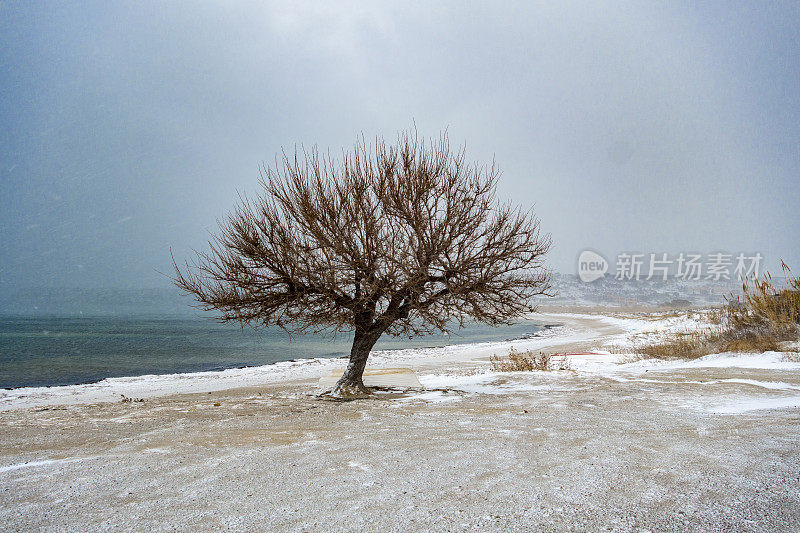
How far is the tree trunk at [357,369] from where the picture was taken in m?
11.1

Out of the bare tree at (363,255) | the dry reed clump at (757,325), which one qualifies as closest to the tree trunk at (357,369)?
the bare tree at (363,255)

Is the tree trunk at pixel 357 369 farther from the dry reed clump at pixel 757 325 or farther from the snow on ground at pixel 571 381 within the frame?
the dry reed clump at pixel 757 325

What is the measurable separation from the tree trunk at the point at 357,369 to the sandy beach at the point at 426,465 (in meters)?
1.33

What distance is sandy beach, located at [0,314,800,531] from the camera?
11.8 ft

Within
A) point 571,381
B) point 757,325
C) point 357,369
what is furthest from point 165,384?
point 757,325

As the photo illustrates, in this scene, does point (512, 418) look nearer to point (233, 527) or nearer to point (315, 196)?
point (233, 527)

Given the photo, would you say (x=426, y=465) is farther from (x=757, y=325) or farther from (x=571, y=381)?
(x=757, y=325)

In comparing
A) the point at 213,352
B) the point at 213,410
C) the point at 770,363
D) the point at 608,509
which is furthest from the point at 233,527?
the point at 213,352

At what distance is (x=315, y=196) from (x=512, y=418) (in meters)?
5.88

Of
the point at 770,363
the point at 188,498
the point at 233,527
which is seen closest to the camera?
the point at 233,527

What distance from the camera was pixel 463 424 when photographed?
714 cm

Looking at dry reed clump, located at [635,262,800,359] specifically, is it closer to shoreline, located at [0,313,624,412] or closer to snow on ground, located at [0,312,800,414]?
snow on ground, located at [0,312,800,414]

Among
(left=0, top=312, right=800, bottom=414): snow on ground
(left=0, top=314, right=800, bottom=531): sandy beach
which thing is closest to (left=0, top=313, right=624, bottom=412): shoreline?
(left=0, top=312, right=800, bottom=414): snow on ground

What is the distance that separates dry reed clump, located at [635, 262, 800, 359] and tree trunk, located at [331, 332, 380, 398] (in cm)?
1197
